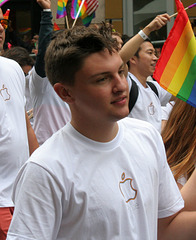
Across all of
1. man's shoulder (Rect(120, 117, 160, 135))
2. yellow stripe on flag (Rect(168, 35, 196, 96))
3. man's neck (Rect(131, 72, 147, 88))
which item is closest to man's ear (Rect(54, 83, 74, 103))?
man's shoulder (Rect(120, 117, 160, 135))

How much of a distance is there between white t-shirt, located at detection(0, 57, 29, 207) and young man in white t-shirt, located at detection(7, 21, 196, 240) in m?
1.39

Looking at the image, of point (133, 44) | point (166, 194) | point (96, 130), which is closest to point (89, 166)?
point (96, 130)

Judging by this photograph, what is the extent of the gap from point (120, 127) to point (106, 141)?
0.14m

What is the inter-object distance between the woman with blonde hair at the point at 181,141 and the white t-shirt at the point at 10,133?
1.12m

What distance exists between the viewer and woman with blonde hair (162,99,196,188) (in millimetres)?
2717

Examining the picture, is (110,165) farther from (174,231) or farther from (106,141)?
(174,231)

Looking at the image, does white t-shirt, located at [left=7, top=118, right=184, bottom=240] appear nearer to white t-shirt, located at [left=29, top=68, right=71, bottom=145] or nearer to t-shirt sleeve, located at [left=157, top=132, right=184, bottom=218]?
t-shirt sleeve, located at [left=157, top=132, right=184, bottom=218]

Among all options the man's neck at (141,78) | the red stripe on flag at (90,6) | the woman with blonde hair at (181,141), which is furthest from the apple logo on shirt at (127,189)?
the red stripe on flag at (90,6)

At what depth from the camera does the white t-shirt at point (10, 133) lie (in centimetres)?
356

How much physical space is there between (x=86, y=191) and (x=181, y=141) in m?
1.02

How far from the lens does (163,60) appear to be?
3387 millimetres

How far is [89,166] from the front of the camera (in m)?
2.09

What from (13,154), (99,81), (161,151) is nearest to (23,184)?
(99,81)

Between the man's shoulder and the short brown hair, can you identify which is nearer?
the short brown hair
